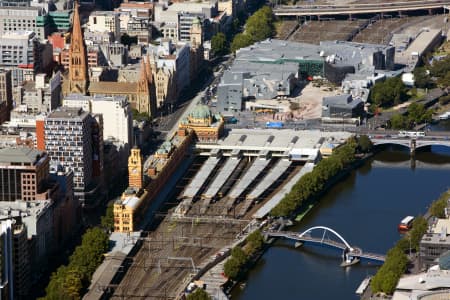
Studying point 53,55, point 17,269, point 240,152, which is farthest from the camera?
point 53,55

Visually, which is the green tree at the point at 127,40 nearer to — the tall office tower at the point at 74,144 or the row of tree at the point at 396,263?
the tall office tower at the point at 74,144

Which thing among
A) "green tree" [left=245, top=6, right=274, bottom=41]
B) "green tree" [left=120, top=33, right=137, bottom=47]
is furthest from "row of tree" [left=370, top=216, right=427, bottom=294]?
"green tree" [left=245, top=6, right=274, bottom=41]

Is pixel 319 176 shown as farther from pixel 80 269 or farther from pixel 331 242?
pixel 80 269

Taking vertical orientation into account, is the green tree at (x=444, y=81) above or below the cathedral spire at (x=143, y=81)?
below

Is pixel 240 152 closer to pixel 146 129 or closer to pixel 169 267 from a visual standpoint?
pixel 146 129

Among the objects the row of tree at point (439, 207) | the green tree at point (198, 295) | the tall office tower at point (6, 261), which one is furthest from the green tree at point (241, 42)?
the tall office tower at point (6, 261)

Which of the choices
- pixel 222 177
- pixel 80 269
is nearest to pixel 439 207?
pixel 222 177

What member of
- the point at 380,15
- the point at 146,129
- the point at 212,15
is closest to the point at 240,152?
the point at 146,129
